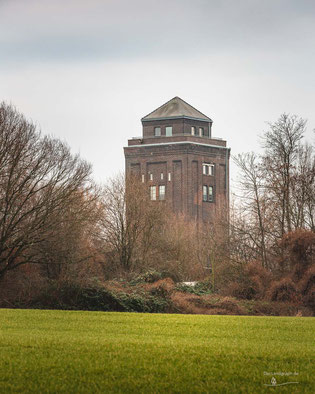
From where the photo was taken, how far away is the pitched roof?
85812mm

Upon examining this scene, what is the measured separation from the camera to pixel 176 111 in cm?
8656

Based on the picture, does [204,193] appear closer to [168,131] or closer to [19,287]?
[168,131]

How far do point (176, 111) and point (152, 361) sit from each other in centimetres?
7831

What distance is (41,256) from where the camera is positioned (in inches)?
1287

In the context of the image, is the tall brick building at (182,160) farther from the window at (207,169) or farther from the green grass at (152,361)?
the green grass at (152,361)

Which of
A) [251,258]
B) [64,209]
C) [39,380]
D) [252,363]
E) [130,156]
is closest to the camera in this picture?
[39,380]

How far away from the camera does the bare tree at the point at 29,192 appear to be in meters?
31.2

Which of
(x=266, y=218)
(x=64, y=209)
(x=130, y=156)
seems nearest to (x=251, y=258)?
(x=266, y=218)

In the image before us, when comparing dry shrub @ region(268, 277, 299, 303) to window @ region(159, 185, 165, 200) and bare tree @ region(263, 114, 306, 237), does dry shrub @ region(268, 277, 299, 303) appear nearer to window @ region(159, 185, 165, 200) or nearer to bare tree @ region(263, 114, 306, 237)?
bare tree @ region(263, 114, 306, 237)

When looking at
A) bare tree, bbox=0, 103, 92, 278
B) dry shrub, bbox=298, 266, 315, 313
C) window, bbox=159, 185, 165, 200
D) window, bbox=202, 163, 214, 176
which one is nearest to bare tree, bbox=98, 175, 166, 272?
bare tree, bbox=0, 103, 92, 278

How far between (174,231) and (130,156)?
3279 centimetres

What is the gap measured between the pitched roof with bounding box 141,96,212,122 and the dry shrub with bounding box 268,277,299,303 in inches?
2150

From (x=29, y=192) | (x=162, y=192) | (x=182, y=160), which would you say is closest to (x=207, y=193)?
(x=182, y=160)

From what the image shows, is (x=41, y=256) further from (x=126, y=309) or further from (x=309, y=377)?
(x=309, y=377)
